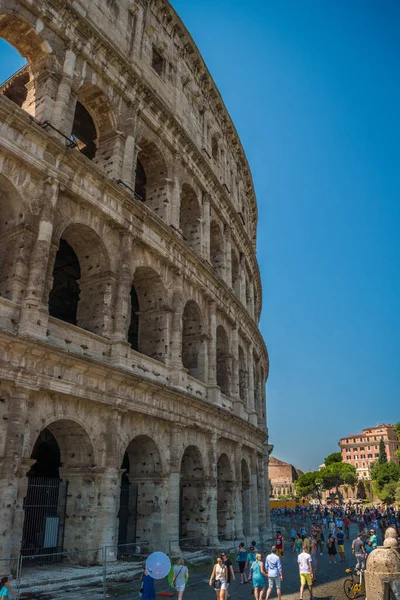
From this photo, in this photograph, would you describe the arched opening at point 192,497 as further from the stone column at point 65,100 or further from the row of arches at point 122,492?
the stone column at point 65,100

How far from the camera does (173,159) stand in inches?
759

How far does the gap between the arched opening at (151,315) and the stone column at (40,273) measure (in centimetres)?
445

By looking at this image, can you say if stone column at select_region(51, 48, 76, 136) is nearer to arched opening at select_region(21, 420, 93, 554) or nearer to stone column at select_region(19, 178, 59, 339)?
stone column at select_region(19, 178, 59, 339)

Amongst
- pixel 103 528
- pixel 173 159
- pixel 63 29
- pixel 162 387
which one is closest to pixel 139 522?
pixel 103 528

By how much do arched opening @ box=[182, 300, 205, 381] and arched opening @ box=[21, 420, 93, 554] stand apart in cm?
703

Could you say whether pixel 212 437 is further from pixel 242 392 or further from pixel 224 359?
pixel 242 392

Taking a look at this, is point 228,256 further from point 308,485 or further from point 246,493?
point 308,485

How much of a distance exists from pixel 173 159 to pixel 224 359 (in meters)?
9.00

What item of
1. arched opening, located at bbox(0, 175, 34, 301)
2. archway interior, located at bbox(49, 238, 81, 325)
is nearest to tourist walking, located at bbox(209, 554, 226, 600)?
arched opening, located at bbox(0, 175, 34, 301)

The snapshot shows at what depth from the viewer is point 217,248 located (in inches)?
952

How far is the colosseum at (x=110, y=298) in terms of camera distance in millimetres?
11586

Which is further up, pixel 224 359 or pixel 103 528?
pixel 224 359

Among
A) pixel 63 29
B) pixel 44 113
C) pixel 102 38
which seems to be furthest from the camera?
pixel 102 38

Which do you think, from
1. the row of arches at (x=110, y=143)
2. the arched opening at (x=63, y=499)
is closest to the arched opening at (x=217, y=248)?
the row of arches at (x=110, y=143)
